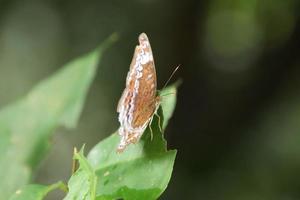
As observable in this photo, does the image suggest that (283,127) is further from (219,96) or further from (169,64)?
Answer: (169,64)

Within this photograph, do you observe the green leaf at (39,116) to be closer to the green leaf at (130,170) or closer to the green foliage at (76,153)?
the green foliage at (76,153)

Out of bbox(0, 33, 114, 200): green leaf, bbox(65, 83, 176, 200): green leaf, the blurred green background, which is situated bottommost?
the blurred green background

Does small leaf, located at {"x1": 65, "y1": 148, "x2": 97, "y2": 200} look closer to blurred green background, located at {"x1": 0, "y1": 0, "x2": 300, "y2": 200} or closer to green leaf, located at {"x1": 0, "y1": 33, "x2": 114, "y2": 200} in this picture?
green leaf, located at {"x1": 0, "y1": 33, "x2": 114, "y2": 200}

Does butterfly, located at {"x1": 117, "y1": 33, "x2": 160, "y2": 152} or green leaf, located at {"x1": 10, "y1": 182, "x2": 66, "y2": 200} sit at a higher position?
butterfly, located at {"x1": 117, "y1": 33, "x2": 160, "y2": 152}

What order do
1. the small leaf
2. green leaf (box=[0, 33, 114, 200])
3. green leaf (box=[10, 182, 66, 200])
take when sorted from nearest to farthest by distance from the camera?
1. the small leaf
2. green leaf (box=[10, 182, 66, 200])
3. green leaf (box=[0, 33, 114, 200])

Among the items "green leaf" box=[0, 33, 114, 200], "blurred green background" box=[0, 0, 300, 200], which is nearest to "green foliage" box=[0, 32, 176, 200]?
"green leaf" box=[0, 33, 114, 200]

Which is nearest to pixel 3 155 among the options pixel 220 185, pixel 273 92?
pixel 220 185
